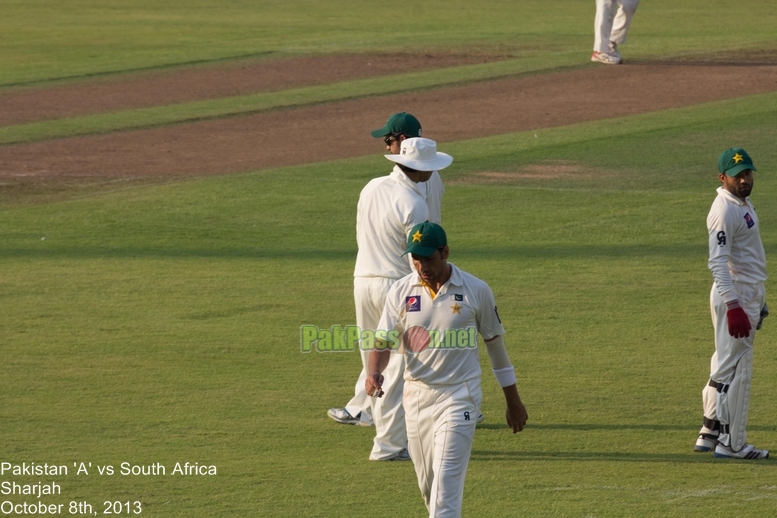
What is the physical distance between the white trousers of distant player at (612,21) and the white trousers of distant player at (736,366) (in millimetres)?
16322

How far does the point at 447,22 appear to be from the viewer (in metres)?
31.8

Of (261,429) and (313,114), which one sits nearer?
(261,429)

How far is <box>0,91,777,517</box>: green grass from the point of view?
758cm

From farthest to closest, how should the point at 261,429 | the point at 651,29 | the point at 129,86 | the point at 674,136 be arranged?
1. the point at 651,29
2. the point at 129,86
3. the point at 674,136
4. the point at 261,429

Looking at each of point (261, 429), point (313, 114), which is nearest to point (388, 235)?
point (261, 429)

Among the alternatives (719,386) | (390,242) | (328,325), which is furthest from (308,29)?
(719,386)

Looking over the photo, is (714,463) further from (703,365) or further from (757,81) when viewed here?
(757,81)

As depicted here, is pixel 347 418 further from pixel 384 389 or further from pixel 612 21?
pixel 612 21

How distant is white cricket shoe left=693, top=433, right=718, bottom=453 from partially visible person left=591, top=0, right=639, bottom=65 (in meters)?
16.5

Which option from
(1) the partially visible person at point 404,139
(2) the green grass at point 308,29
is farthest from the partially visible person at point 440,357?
(2) the green grass at point 308,29

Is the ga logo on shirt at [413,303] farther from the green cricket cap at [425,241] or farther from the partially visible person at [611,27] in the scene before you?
the partially visible person at [611,27]

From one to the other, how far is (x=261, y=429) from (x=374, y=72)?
17254 mm

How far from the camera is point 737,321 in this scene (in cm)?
775

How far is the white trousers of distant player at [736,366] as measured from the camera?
26.1 feet
